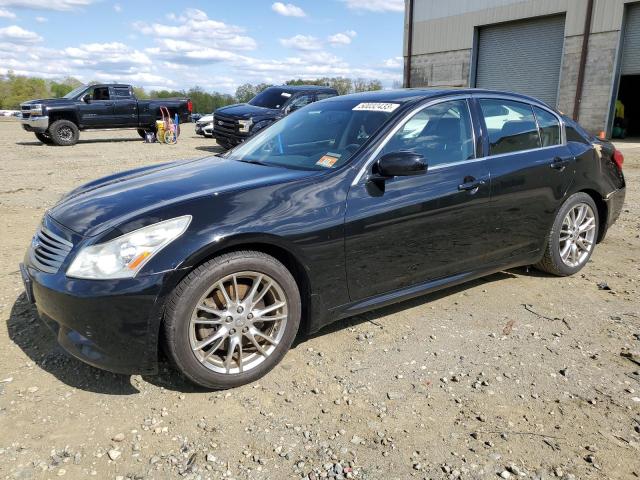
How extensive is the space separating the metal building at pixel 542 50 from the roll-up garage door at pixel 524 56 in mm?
42

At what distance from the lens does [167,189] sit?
10.1 ft

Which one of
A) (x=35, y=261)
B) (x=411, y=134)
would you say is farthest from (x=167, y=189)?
(x=411, y=134)

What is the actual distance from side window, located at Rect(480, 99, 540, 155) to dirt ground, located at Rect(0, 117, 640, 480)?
126 cm

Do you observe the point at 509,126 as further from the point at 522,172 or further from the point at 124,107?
the point at 124,107

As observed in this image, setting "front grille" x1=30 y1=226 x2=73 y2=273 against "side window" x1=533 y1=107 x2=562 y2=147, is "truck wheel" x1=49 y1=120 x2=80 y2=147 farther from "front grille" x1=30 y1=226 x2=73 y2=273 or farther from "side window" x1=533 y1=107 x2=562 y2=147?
"side window" x1=533 y1=107 x2=562 y2=147

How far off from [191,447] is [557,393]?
2.00 metres

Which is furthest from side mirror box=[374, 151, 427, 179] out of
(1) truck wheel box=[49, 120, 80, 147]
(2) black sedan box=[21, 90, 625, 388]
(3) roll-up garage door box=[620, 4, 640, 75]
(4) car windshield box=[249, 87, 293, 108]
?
(3) roll-up garage door box=[620, 4, 640, 75]

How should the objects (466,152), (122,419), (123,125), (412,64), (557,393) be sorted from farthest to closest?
(412,64) → (123,125) → (466,152) → (557,393) → (122,419)

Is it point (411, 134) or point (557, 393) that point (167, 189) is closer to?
point (411, 134)

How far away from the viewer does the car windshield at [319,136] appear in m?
3.42

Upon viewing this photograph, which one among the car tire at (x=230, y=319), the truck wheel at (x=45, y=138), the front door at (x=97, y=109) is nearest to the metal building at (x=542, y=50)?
the front door at (x=97, y=109)

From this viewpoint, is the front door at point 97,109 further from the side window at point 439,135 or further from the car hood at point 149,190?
the side window at point 439,135

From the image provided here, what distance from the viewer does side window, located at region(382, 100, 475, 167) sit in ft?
11.4

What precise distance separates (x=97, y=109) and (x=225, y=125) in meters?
6.22
